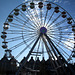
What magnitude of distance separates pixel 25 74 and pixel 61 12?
2219 centimetres

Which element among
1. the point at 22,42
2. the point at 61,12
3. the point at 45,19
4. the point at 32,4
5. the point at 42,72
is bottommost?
the point at 42,72

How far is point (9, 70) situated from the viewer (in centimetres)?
3944

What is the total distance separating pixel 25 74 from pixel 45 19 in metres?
20.3

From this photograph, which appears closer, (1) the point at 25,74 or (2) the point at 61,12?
(2) the point at 61,12

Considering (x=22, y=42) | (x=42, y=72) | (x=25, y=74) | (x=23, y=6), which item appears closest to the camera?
(x=42, y=72)

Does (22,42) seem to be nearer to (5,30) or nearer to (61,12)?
(5,30)

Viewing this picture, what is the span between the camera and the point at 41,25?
24484mm

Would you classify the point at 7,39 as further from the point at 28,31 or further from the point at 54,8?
the point at 54,8

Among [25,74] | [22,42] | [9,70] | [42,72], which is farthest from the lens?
[9,70]

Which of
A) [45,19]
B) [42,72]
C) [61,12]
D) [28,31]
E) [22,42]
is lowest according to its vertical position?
[42,72]

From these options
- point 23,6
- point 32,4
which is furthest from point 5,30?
point 32,4

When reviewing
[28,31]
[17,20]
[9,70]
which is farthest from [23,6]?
[9,70]

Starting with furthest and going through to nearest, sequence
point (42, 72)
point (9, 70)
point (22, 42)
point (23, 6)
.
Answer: point (9, 70)
point (23, 6)
point (22, 42)
point (42, 72)

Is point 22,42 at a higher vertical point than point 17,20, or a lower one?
lower
